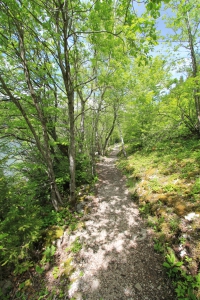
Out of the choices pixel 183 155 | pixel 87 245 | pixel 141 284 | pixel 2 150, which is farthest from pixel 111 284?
pixel 2 150

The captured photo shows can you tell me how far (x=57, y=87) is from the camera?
7.01m

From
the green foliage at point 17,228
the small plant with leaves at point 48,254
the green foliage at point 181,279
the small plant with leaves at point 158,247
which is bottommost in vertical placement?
the small plant with leaves at point 48,254

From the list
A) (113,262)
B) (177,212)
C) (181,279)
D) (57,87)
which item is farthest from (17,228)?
(57,87)

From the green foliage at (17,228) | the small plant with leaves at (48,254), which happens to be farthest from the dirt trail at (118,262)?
the green foliage at (17,228)

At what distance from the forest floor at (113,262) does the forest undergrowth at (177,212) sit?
10.8 inches

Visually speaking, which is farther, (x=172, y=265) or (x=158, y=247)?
(x=158, y=247)

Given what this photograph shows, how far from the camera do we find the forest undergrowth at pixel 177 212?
251 centimetres

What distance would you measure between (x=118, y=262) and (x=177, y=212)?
210 cm

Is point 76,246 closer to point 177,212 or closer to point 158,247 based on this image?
point 158,247

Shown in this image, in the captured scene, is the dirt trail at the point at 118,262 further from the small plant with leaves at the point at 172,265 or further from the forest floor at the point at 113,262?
the small plant with leaves at the point at 172,265

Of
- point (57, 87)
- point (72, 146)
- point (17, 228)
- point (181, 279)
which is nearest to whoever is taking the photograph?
point (181, 279)

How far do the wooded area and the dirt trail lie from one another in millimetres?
1229

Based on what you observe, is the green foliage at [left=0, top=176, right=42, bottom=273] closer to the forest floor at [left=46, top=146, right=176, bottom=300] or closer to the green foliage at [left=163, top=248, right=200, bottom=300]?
the forest floor at [left=46, top=146, right=176, bottom=300]

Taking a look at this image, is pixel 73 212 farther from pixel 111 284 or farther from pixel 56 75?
pixel 56 75
